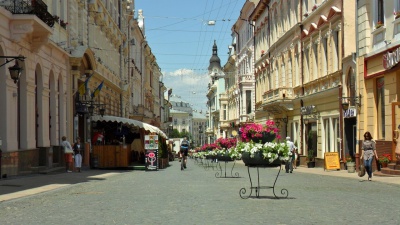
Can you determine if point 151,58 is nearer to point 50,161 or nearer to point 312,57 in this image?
point 312,57

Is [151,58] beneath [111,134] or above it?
above

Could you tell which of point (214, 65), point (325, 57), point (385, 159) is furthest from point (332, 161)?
point (214, 65)

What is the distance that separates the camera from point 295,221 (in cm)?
986

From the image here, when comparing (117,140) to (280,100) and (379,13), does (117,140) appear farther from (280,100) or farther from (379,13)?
(379,13)

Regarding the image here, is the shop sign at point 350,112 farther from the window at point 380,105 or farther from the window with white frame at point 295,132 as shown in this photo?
the window with white frame at point 295,132

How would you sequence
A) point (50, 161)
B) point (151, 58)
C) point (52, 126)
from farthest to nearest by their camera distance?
point (151, 58), point (52, 126), point (50, 161)

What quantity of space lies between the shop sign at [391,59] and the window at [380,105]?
4.61 ft

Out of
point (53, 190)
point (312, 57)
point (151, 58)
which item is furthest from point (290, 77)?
point (151, 58)

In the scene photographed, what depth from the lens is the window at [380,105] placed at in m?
25.3

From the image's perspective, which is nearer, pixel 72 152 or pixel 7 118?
pixel 7 118

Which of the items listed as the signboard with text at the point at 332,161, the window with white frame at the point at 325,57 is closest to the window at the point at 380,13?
the signboard with text at the point at 332,161

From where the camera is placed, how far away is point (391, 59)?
23172 mm

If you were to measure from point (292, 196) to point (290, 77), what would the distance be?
2823cm

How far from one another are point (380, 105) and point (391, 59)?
2.97 metres
